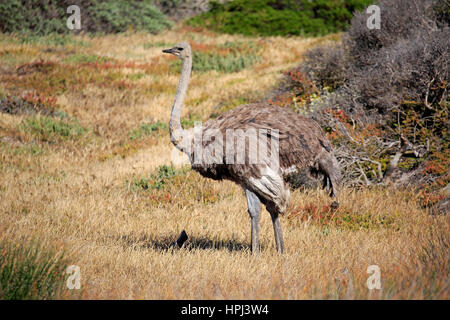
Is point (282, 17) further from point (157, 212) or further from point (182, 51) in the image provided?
point (182, 51)

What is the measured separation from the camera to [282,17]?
31.0 m

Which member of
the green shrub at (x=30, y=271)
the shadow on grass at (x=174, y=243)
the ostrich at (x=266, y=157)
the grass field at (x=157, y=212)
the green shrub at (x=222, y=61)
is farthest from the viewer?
the green shrub at (x=222, y=61)

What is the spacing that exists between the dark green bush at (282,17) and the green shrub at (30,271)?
2639 centimetres

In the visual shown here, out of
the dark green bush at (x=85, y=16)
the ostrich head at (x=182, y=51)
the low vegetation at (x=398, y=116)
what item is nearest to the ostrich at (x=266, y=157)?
the ostrich head at (x=182, y=51)

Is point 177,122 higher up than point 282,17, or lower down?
lower down

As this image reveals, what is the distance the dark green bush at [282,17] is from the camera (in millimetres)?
30031

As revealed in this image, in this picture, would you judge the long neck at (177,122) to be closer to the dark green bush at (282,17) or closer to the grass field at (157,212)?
the grass field at (157,212)

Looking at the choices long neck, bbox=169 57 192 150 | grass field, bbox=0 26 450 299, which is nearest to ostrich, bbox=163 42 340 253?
long neck, bbox=169 57 192 150

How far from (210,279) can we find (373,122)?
223 inches

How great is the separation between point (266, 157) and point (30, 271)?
→ 2.48m

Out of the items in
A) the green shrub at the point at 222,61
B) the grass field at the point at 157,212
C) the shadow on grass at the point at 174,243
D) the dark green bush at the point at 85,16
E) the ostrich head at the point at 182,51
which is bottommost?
the shadow on grass at the point at 174,243

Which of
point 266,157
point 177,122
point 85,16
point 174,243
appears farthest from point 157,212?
point 85,16
